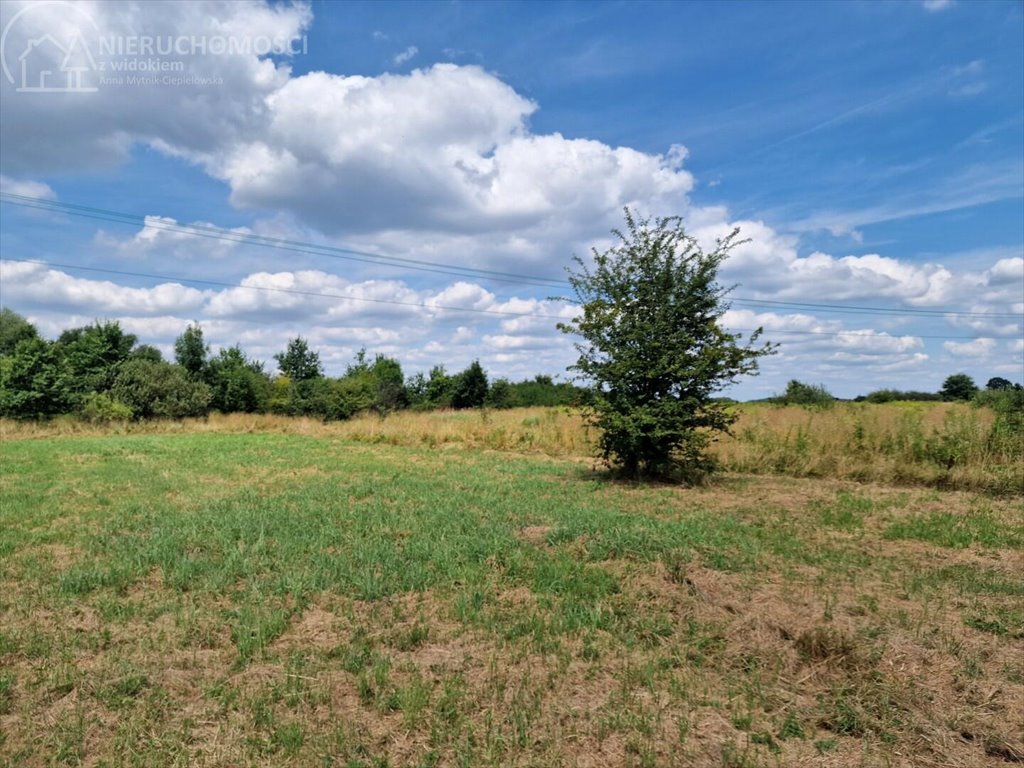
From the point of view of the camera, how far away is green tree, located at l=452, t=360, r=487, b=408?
4359 centimetres

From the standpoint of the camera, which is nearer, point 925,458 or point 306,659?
point 306,659

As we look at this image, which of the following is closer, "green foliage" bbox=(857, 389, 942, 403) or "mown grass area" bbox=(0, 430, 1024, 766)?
"mown grass area" bbox=(0, 430, 1024, 766)

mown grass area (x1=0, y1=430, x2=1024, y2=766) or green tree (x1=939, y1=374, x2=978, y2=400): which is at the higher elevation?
green tree (x1=939, y1=374, x2=978, y2=400)

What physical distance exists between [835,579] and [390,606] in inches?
164

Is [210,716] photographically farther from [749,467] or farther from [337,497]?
[749,467]

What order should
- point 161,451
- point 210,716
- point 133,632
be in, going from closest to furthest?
point 210,716
point 133,632
point 161,451

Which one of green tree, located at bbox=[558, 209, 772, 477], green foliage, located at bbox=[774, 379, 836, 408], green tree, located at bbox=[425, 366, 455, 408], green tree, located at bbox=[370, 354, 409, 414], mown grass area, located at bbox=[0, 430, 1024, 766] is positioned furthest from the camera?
green tree, located at bbox=[425, 366, 455, 408]

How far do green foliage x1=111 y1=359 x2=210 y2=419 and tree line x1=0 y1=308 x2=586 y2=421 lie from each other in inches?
1.8

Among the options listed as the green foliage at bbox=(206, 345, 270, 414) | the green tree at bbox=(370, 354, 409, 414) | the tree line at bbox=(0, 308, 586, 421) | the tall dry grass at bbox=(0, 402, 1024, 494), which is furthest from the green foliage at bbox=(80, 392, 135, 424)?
the tall dry grass at bbox=(0, 402, 1024, 494)

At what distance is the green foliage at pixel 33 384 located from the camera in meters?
27.6

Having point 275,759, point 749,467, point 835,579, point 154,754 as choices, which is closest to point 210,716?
point 154,754

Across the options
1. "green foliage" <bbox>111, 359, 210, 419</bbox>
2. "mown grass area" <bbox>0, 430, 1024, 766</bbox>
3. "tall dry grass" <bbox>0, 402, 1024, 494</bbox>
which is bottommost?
"mown grass area" <bbox>0, 430, 1024, 766</bbox>

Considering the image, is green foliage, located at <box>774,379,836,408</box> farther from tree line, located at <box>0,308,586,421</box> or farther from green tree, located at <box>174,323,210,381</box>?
green tree, located at <box>174,323,210,381</box>

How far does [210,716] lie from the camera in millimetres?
3322
